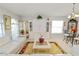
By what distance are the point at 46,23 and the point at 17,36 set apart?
1.61 metres

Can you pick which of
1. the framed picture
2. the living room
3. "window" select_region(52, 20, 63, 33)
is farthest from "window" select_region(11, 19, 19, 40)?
"window" select_region(52, 20, 63, 33)

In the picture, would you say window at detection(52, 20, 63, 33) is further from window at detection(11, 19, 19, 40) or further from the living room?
window at detection(11, 19, 19, 40)

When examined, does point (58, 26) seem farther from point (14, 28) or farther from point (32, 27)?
point (14, 28)

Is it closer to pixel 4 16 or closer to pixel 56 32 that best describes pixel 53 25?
pixel 56 32

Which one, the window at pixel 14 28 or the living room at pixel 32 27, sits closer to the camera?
the living room at pixel 32 27

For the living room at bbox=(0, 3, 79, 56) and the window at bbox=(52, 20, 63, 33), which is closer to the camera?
the window at bbox=(52, 20, 63, 33)

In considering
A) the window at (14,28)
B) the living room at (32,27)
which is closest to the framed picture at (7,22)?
the living room at (32,27)

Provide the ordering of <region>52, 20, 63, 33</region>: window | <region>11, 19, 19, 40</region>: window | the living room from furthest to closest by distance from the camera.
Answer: <region>11, 19, 19, 40</region>: window
the living room
<region>52, 20, 63, 33</region>: window

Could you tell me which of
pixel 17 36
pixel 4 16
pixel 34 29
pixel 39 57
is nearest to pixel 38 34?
pixel 34 29

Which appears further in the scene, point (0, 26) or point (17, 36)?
point (17, 36)

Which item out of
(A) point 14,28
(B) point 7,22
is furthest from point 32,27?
(B) point 7,22

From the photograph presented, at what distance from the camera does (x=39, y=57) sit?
22.1 inches

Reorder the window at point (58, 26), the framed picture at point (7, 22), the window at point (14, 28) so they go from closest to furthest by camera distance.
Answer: the window at point (58, 26), the framed picture at point (7, 22), the window at point (14, 28)

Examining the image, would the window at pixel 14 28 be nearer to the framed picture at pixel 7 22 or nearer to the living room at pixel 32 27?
the living room at pixel 32 27
